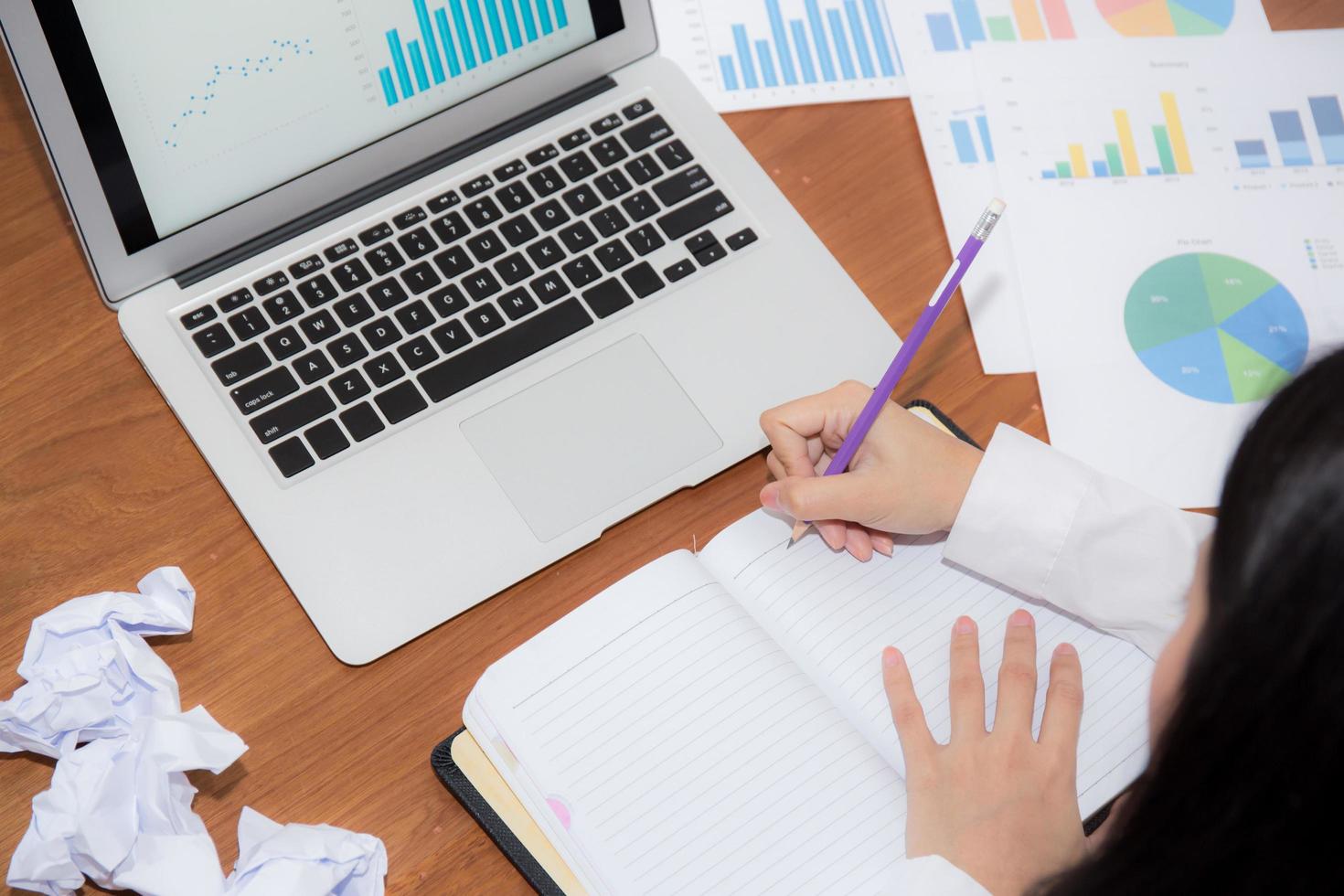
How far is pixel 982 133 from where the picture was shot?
0.86 meters

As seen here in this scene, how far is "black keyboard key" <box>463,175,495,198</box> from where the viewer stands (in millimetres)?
789

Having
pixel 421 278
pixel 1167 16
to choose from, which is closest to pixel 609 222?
pixel 421 278

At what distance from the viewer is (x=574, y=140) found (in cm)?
81

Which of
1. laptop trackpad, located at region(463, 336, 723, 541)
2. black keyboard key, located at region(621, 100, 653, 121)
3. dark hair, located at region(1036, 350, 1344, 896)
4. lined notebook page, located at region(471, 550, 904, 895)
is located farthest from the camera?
black keyboard key, located at region(621, 100, 653, 121)

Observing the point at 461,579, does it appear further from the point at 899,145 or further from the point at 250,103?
the point at 899,145

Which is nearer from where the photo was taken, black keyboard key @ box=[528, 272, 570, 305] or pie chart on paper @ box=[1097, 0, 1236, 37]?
black keyboard key @ box=[528, 272, 570, 305]

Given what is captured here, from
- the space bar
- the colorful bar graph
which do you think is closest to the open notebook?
the space bar

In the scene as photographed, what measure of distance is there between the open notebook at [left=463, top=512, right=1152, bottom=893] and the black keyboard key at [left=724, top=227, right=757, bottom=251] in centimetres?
19

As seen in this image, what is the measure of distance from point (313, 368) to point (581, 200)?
201 mm

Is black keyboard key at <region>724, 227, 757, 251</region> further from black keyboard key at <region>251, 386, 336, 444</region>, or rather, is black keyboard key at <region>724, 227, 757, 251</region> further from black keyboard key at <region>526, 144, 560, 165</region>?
black keyboard key at <region>251, 386, 336, 444</region>

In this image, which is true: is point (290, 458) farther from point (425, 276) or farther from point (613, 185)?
point (613, 185)

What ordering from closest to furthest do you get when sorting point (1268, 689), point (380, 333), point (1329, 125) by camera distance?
point (1268, 689) < point (380, 333) < point (1329, 125)

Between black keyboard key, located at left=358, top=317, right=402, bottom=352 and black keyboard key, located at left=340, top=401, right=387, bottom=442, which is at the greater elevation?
black keyboard key, located at left=358, top=317, right=402, bottom=352

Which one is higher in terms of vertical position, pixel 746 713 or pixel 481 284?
pixel 481 284
